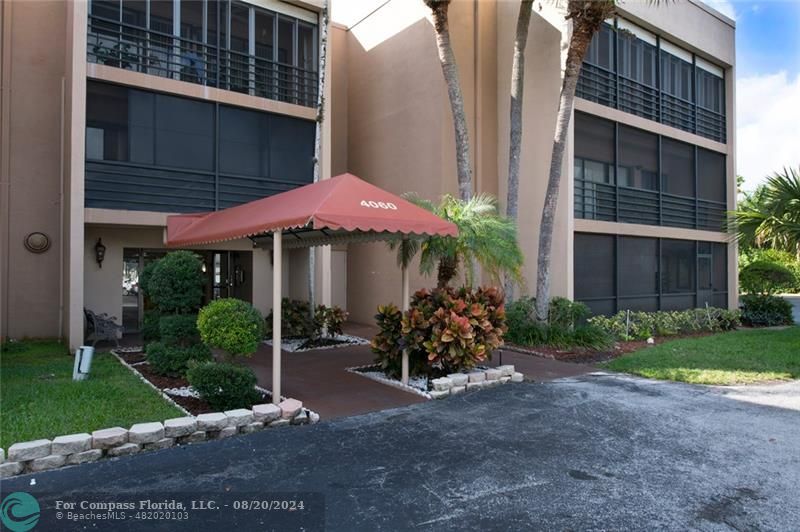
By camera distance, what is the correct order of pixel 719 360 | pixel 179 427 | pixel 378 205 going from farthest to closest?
pixel 719 360, pixel 378 205, pixel 179 427

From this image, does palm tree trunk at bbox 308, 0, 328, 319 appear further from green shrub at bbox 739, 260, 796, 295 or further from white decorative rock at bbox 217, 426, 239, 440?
green shrub at bbox 739, 260, 796, 295

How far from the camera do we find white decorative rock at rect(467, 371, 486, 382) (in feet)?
25.6

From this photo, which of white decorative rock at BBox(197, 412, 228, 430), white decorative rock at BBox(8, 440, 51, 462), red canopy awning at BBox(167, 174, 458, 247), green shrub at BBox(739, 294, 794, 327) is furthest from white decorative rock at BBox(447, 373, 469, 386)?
green shrub at BBox(739, 294, 794, 327)

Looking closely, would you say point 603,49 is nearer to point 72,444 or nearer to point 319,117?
point 319,117

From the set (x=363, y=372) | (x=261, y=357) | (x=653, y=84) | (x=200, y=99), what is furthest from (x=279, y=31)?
(x=653, y=84)

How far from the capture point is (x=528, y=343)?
11.6 meters

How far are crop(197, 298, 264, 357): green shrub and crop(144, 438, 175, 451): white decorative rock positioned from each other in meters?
1.58

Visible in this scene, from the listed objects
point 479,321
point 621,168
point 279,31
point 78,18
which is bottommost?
point 479,321

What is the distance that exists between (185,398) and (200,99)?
23.2 ft

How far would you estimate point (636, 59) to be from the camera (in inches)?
571

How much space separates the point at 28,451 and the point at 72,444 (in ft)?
1.08

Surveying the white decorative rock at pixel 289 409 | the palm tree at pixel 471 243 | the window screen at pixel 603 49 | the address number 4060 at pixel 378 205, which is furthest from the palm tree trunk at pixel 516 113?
the white decorative rock at pixel 289 409

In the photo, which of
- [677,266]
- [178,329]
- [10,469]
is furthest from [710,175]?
[10,469]

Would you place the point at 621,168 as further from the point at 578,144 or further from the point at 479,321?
the point at 479,321
